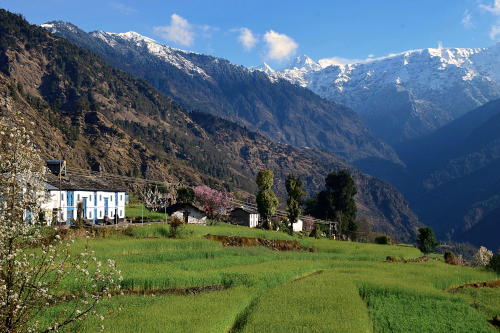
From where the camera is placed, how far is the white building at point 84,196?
54.8 m

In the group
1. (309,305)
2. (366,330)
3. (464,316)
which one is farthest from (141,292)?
(464,316)

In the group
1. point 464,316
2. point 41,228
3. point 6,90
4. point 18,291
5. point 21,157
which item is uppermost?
point 6,90

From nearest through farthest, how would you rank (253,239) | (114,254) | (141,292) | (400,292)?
(141,292)
(400,292)
(114,254)
(253,239)

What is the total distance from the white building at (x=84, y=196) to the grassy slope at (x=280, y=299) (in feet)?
67.8

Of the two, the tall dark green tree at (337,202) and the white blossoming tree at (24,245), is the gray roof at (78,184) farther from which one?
the tall dark green tree at (337,202)

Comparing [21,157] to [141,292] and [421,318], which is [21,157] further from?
[421,318]

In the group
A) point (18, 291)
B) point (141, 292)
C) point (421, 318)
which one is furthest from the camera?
point (141, 292)

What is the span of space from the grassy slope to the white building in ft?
67.8

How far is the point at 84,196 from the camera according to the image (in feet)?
202

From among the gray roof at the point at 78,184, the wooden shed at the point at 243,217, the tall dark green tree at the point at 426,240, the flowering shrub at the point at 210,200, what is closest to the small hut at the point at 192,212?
the flowering shrub at the point at 210,200

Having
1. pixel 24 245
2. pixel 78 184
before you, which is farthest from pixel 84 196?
pixel 24 245

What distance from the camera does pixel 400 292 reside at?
86.8ft

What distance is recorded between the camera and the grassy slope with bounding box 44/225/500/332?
1759 centimetres

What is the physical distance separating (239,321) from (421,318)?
9.72m
